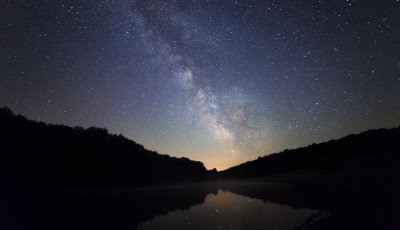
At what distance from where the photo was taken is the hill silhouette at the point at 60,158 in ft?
193

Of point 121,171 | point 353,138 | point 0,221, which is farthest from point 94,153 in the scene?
point 353,138

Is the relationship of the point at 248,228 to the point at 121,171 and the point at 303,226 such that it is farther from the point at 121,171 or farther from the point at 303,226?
the point at 121,171

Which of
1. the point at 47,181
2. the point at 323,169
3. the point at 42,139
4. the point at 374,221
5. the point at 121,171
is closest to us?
the point at 374,221

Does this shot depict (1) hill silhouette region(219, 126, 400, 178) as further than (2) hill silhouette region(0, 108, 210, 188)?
Yes

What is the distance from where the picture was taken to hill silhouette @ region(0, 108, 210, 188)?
58.8 metres

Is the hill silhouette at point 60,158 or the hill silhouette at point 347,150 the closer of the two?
the hill silhouette at point 60,158

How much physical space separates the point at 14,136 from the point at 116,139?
151 ft

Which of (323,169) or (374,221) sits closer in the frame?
(374,221)

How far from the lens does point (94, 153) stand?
3246 inches

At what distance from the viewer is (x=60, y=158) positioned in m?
69.3

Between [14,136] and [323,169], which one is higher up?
[14,136]

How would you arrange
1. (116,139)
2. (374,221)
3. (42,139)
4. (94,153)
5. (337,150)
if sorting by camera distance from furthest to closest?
1. (337,150)
2. (116,139)
3. (94,153)
4. (42,139)
5. (374,221)

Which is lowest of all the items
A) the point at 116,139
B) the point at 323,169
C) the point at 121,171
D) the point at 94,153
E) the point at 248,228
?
the point at 248,228

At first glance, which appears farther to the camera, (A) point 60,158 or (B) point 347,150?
(B) point 347,150
